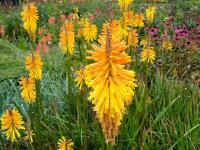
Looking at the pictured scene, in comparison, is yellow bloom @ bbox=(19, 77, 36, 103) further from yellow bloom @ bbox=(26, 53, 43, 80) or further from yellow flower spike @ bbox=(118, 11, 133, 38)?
yellow flower spike @ bbox=(118, 11, 133, 38)

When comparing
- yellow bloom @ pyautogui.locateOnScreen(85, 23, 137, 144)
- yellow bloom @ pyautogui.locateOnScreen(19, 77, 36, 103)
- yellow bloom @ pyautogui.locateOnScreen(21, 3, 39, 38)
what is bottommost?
yellow bloom @ pyautogui.locateOnScreen(19, 77, 36, 103)

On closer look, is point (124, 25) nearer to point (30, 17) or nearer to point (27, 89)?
point (30, 17)

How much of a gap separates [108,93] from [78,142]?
1778 mm

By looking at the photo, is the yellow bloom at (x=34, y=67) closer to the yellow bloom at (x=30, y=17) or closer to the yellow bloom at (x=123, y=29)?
the yellow bloom at (x=30, y=17)

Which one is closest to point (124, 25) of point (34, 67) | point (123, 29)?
point (123, 29)

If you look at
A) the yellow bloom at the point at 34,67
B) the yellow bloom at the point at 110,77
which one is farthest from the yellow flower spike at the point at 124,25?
the yellow bloom at the point at 110,77

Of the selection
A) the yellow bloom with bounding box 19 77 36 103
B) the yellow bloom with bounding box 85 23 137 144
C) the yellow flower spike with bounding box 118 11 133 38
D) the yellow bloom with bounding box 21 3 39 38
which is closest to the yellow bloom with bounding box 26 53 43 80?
the yellow bloom with bounding box 19 77 36 103

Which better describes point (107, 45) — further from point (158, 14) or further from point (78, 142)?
point (158, 14)

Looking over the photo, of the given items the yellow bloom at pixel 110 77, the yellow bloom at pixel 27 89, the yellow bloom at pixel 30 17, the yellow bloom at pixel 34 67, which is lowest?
the yellow bloom at pixel 27 89

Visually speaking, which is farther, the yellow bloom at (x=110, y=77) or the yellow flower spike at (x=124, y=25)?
the yellow flower spike at (x=124, y=25)

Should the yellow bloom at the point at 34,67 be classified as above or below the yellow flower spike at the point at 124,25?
below

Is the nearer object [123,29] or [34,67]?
[34,67]

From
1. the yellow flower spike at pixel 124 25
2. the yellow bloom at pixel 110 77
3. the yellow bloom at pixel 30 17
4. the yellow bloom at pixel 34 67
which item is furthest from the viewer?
the yellow flower spike at pixel 124 25

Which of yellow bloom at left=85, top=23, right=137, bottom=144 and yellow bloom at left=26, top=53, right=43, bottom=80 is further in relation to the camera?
yellow bloom at left=26, top=53, right=43, bottom=80
